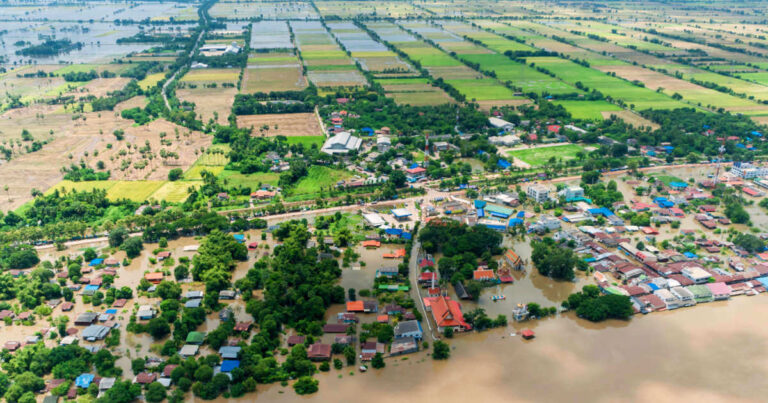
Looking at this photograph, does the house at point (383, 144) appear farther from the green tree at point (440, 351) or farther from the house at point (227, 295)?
the green tree at point (440, 351)

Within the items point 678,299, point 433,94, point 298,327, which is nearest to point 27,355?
point 298,327

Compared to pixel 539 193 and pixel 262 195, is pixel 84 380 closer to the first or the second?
pixel 262 195

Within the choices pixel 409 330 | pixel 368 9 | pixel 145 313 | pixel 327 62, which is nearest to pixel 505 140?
pixel 409 330

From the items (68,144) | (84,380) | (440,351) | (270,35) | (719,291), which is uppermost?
(270,35)

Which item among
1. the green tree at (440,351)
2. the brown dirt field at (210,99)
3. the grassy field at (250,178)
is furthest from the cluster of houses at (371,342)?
the brown dirt field at (210,99)

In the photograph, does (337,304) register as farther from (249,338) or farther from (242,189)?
(242,189)

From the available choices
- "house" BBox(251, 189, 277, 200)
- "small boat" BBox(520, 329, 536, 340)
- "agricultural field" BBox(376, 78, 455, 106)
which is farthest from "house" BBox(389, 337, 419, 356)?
"agricultural field" BBox(376, 78, 455, 106)
